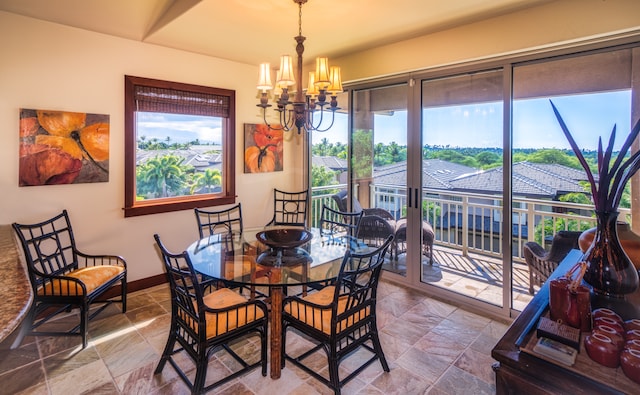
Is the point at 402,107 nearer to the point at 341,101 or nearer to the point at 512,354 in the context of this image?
the point at 341,101

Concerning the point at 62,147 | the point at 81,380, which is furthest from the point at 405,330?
the point at 62,147

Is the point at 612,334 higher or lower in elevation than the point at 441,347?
higher

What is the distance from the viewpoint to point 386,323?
2.99m

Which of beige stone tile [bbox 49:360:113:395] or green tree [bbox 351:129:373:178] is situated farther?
green tree [bbox 351:129:373:178]

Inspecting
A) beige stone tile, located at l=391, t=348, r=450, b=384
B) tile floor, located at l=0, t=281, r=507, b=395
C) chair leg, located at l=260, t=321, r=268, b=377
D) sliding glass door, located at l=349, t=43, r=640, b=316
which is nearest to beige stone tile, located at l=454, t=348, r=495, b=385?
tile floor, located at l=0, t=281, r=507, b=395

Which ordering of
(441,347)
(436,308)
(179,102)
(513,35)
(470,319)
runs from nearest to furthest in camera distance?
1. (441,347)
2. (513,35)
3. (470,319)
4. (436,308)
5. (179,102)

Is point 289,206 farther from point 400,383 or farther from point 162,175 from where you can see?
point 400,383

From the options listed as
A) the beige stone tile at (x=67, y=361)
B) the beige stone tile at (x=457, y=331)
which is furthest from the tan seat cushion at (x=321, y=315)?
the beige stone tile at (x=67, y=361)

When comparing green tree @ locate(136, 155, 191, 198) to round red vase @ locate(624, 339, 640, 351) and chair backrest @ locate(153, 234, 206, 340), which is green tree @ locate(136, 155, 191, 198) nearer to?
chair backrest @ locate(153, 234, 206, 340)

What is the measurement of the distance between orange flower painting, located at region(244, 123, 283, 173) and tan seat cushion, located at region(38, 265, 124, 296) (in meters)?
1.99

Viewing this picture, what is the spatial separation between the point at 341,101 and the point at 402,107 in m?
0.90

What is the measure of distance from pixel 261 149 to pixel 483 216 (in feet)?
9.34

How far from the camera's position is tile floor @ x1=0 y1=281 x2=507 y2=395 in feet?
7.09

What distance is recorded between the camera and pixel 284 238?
271cm
